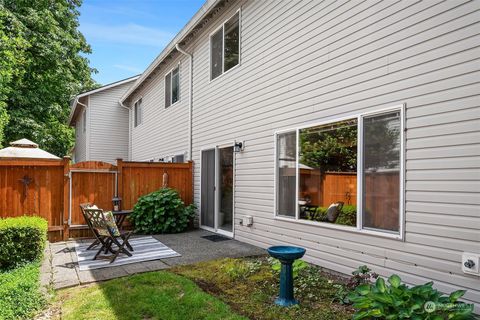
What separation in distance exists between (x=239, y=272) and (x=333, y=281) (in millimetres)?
1289

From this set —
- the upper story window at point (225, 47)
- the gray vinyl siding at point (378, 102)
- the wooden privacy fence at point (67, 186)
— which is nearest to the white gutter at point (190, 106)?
the wooden privacy fence at point (67, 186)

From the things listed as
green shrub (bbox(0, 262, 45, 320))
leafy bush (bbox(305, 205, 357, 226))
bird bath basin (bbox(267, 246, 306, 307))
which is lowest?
green shrub (bbox(0, 262, 45, 320))

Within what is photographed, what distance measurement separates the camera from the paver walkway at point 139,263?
475 cm

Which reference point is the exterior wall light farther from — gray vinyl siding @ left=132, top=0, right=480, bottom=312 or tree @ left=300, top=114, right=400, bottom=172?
tree @ left=300, top=114, right=400, bottom=172

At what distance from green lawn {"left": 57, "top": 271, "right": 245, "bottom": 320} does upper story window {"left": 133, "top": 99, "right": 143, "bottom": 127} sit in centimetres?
1160

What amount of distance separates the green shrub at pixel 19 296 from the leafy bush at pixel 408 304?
3.39m

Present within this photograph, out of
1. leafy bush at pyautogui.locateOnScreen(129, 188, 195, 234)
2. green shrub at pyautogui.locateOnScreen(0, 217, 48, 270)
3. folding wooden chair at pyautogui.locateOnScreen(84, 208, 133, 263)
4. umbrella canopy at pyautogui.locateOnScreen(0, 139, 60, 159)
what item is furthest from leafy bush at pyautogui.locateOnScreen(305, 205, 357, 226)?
umbrella canopy at pyautogui.locateOnScreen(0, 139, 60, 159)

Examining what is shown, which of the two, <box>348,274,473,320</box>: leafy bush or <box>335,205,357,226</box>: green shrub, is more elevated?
<box>335,205,357,226</box>: green shrub

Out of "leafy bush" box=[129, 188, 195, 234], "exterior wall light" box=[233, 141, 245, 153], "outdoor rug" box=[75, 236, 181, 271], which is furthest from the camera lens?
"leafy bush" box=[129, 188, 195, 234]

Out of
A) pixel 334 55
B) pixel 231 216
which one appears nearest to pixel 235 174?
pixel 231 216

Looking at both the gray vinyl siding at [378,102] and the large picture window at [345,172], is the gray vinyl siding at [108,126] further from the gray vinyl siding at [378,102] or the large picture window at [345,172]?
the large picture window at [345,172]

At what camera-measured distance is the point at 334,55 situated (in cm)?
487

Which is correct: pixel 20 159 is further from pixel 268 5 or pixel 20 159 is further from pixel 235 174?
pixel 268 5

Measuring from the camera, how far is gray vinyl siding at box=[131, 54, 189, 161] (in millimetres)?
10272
